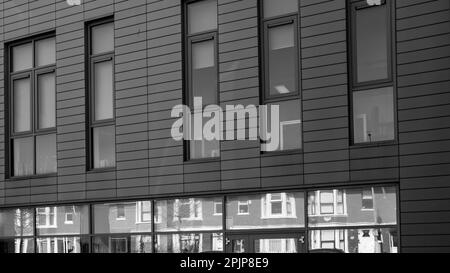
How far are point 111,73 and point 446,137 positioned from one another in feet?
8.45

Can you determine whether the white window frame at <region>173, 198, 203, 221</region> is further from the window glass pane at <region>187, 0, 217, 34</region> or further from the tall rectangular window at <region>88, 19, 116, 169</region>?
the window glass pane at <region>187, 0, 217, 34</region>

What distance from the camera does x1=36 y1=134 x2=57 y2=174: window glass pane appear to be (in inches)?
247

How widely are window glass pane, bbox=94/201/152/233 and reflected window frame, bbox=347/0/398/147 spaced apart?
176cm

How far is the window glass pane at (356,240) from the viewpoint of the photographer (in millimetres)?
4785

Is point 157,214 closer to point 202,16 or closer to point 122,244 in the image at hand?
point 122,244

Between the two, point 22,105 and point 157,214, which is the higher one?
point 22,105

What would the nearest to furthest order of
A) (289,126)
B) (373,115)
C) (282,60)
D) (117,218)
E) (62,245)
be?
(373,115) → (289,126) → (282,60) → (117,218) → (62,245)

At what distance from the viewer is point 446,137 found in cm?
456

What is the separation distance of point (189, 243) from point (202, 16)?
153 cm

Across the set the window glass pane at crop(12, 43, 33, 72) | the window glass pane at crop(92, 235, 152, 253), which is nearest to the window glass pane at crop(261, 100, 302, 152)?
the window glass pane at crop(92, 235, 152, 253)

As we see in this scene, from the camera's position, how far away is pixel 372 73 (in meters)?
4.91

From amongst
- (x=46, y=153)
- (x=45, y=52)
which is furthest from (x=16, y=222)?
(x=45, y=52)
